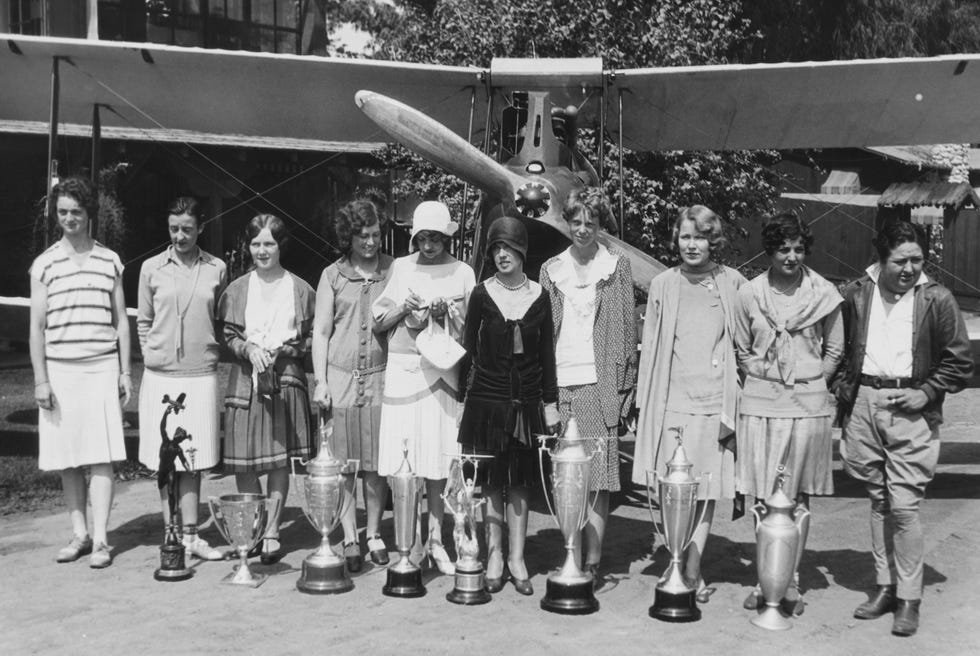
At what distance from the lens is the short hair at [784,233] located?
184 inches

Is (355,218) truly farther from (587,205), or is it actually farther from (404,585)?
(404,585)

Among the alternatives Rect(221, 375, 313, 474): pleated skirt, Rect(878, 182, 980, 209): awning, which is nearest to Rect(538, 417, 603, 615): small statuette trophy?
Rect(221, 375, 313, 474): pleated skirt

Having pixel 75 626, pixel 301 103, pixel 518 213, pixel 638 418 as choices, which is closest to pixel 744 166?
pixel 301 103

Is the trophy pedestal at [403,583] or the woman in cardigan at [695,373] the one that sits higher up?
the woman in cardigan at [695,373]

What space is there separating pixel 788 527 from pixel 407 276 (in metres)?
2.18

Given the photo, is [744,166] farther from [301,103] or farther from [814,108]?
[301,103]

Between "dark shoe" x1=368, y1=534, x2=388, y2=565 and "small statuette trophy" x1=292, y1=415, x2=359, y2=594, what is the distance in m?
0.38

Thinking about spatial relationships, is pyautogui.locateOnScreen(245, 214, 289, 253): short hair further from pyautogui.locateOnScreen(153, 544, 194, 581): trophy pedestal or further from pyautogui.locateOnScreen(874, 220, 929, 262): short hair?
pyautogui.locateOnScreen(874, 220, 929, 262): short hair

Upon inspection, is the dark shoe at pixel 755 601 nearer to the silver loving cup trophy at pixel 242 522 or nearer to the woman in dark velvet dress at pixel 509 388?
the woman in dark velvet dress at pixel 509 388

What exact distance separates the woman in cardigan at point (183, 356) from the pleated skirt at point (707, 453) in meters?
2.39

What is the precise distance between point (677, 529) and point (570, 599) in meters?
0.56

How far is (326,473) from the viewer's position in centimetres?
492

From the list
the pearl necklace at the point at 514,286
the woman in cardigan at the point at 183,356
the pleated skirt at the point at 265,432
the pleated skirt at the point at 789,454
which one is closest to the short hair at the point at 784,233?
the pleated skirt at the point at 789,454

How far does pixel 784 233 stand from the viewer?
4.68 m
